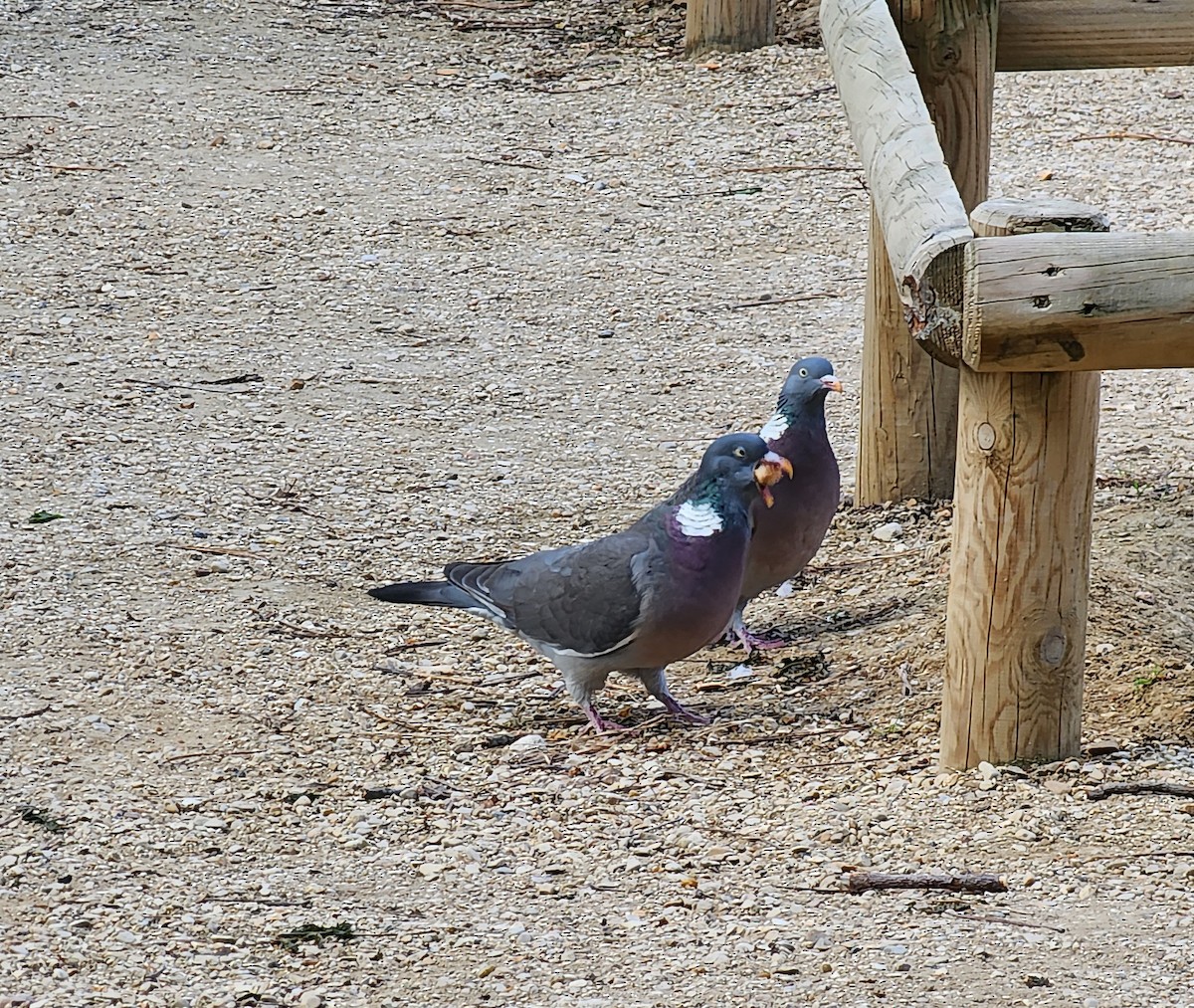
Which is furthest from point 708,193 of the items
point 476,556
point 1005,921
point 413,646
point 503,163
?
point 1005,921

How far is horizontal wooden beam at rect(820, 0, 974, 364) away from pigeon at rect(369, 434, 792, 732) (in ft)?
2.42

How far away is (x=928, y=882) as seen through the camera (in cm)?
304

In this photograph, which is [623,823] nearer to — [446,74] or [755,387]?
[755,387]

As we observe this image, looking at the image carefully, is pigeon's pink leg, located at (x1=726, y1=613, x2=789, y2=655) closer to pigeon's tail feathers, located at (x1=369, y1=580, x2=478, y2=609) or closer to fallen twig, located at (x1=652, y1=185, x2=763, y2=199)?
pigeon's tail feathers, located at (x1=369, y1=580, x2=478, y2=609)

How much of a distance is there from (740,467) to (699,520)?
165 millimetres

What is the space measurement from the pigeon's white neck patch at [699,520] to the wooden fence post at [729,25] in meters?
6.62

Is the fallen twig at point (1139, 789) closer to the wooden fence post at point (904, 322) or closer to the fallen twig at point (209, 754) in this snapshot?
the wooden fence post at point (904, 322)

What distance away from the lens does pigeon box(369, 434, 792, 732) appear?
3.88 m

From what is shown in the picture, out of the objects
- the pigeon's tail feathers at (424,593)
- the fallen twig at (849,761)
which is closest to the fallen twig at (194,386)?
the pigeon's tail feathers at (424,593)

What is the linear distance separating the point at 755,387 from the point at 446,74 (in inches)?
175

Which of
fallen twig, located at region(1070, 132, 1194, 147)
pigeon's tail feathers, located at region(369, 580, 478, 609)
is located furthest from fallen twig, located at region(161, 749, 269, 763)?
fallen twig, located at region(1070, 132, 1194, 147)

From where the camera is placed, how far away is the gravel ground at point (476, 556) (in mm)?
2984

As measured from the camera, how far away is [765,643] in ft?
14.9

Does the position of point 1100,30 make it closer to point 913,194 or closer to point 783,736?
point 913,194
